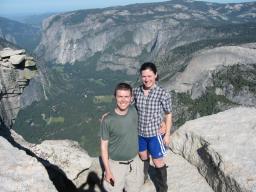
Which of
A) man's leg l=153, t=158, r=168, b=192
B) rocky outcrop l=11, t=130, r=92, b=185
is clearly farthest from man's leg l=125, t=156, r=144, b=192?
rocky outcrop l=11, t=130, r=92, b=185

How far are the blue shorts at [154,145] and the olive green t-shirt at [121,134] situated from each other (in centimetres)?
93

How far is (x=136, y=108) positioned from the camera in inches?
494

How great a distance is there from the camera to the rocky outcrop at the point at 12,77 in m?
41.5

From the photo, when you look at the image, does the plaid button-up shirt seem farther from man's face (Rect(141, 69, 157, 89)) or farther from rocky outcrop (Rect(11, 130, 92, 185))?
rocky outcrop (Rect(11, 130, 92, 185))

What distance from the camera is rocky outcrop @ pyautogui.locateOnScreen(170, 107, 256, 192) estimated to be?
1283 centimetres

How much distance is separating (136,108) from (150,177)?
4.76 meters

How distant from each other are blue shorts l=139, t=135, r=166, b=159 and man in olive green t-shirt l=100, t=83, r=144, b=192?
2.27 ft

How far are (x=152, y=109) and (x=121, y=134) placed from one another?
1.52 m

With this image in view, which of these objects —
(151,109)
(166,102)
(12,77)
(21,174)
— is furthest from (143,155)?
(12,77)

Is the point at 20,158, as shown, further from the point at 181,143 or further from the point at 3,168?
the point at 181,143

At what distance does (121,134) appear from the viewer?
11.2 metres

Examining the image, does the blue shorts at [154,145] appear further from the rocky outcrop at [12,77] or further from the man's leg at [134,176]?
the rocky outcrop at [12,77]

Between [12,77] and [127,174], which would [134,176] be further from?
[12,77]

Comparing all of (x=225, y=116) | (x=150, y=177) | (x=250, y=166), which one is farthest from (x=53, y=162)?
(x=250, y=166)
